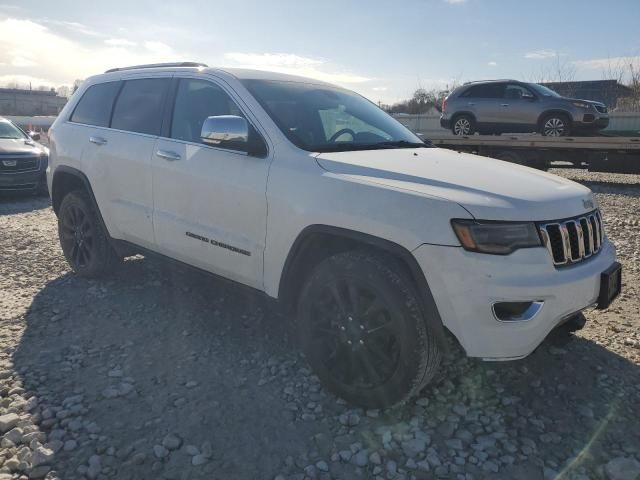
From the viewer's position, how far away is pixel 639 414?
275cm

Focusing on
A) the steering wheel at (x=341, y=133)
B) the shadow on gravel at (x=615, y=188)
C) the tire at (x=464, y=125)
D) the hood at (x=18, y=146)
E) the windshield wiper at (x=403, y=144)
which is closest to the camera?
the steering wheel at (x=341, y=133)

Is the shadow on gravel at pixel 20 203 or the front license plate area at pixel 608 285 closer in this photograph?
the front license plate area at pixel 608 285

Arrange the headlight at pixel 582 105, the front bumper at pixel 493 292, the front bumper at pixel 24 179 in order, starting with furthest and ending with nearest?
the headlight at pixel 582 105 → the front bumper at pixel 24 179 → the front bumper at pixel 493 292

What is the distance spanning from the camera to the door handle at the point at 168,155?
3.54 m

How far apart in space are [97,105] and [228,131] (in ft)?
7.12

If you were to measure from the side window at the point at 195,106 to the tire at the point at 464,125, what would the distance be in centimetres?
1169

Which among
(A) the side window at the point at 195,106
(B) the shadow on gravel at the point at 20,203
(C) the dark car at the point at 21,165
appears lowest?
(B) the shadow on gravel at the point at 20,203

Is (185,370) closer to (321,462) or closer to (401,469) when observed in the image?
(321,462)

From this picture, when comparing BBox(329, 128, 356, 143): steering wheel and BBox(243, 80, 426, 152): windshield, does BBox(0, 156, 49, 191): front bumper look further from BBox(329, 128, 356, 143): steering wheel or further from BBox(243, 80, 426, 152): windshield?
BBox(329, 128, 356, 143): steering wheel

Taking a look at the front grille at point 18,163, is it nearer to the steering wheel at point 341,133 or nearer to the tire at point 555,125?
the steering wheel at point 341,133

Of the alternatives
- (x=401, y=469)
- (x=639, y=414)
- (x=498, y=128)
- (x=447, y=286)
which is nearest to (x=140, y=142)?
(x=447, y=286)

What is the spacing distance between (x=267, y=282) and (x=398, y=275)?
0.90m

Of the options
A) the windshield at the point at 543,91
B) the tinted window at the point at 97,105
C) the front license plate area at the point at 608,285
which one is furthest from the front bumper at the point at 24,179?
the windshield at the point at 543,91

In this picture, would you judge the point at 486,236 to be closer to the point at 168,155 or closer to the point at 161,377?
the point at 161,377
